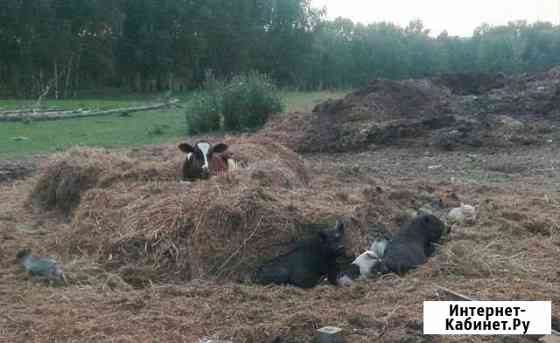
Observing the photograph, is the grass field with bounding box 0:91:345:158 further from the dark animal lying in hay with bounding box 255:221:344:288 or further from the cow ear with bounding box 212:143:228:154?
the dark animal lying in hay with bounding box 255:221:344:288

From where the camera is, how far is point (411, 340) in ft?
13.8

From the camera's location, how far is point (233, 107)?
62.7ft

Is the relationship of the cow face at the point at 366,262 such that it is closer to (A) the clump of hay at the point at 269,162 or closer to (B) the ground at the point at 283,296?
(B) the ground at the point at 283,296

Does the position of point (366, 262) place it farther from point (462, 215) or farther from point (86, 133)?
point (86, 133)

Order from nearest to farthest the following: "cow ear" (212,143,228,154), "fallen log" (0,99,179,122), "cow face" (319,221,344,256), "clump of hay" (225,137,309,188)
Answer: "cow face" (319,221,344,256), "clump of hay" (225,137,309,188), "cow ear" (212,143,228,154), "fallen log" (0,99,179,122)

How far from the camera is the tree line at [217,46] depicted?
36.6 metres

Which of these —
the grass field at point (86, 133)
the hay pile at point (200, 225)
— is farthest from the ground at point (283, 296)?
the grass field at point (86, 133)

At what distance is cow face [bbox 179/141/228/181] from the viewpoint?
28.2 ft

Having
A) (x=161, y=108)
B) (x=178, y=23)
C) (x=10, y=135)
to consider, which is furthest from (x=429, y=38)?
(x=10, y=135)

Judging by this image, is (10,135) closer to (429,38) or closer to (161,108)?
(161,108)

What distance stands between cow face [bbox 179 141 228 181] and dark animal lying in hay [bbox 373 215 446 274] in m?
3.06

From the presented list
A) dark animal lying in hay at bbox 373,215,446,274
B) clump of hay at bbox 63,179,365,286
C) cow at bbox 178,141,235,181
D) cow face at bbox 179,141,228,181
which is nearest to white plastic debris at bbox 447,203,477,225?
dark animal lying in hay at bbox 373,215,446,274

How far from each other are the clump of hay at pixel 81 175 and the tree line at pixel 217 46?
78.0 feet

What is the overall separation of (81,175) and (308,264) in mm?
4305
